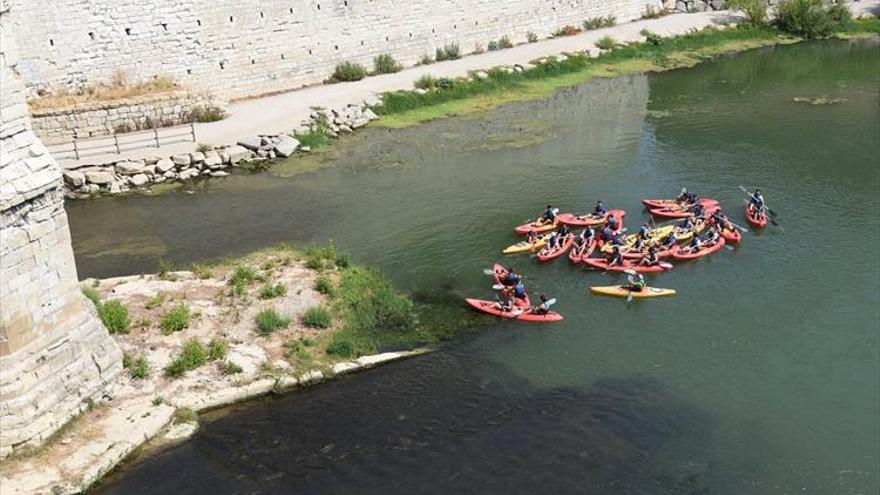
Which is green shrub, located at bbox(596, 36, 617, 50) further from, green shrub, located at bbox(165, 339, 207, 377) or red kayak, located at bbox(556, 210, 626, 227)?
green shrub, located at bbox(165, 339, 207, 377)

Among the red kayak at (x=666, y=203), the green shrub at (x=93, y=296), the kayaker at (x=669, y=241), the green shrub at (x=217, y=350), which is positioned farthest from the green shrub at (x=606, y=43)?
the green shrub at (x=93, y=296)

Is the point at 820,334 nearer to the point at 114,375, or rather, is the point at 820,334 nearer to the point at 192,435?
the point at 192,435

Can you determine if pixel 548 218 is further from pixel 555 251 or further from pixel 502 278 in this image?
pixel 502 278

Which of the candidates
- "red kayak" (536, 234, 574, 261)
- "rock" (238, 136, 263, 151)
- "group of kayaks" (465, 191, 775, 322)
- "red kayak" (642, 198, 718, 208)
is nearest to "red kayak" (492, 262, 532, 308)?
"group of kayaks" (465, 191, 775, 322)

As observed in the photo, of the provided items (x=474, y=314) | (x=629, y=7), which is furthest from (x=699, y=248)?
(x=629, y=7)

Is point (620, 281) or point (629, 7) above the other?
point (629, 7)

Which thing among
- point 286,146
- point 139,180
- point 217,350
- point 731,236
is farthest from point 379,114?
point 217,350
